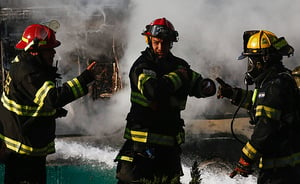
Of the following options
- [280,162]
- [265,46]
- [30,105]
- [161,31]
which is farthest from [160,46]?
[280,162]

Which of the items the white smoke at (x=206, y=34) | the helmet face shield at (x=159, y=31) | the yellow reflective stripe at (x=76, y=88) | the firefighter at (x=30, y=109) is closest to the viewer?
the yellow reflective stripe at (x=76, y=88)

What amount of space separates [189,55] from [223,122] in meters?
1.25

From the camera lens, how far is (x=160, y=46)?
515 centimetres

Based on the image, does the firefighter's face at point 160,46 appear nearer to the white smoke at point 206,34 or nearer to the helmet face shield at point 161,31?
the helmet face shield at point 161,31

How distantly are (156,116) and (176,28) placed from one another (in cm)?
383

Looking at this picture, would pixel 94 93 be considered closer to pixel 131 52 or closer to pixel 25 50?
pixel 131 52

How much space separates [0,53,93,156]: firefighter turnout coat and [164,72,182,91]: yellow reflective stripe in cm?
77

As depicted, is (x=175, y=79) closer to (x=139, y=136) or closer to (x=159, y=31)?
(x=159, y=31)

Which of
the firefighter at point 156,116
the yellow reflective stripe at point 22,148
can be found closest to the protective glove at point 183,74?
the firefighter at point 156,116

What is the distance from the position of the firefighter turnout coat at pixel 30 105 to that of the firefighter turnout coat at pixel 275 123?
1609mm

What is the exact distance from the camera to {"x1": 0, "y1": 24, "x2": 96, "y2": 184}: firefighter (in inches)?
197

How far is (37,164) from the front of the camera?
5.29 meters

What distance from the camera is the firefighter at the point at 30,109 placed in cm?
501

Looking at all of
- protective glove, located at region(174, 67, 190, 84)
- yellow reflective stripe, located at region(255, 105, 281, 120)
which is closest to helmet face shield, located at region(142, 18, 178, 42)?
protective glove, located at region(174, 67, 190, 84)
